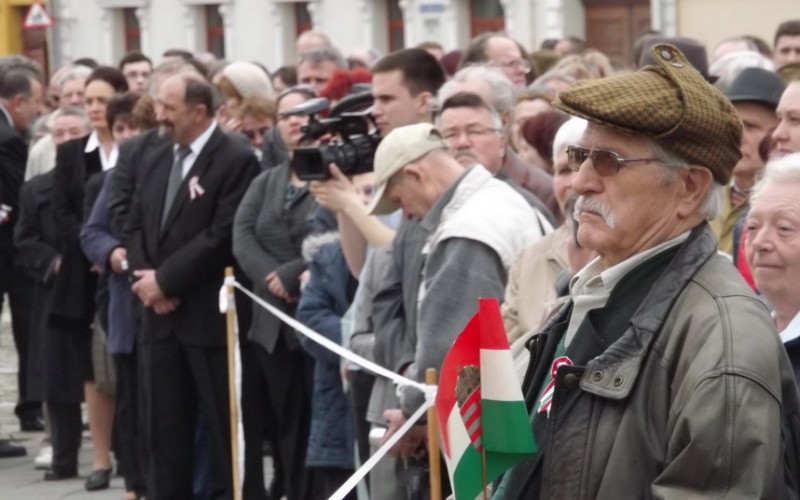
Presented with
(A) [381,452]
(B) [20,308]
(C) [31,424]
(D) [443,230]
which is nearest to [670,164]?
(A) [381,452]

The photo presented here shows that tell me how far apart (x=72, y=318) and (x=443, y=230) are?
4740mm

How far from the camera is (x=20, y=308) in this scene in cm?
1195

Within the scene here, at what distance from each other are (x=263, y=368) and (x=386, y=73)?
168 cm

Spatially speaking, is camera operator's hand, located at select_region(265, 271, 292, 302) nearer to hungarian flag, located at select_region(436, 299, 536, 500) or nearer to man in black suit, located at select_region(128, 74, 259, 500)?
man in black suit, located at select_region(128, 74, 259, 500)

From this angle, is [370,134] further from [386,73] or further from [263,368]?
[263,368]

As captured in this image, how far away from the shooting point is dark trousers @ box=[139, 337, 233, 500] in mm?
8844

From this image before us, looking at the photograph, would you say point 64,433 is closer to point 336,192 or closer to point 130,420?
point 130,420

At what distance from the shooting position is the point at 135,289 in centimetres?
888

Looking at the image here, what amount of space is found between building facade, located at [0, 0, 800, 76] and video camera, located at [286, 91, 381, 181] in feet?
63.9

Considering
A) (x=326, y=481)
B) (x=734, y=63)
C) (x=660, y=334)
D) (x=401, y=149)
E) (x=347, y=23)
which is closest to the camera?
(x=660, y=334)

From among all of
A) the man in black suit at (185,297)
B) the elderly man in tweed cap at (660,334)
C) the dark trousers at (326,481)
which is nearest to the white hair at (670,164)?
the elderly man in tweed cap at (660,334)

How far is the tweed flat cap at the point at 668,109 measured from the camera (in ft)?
10.8

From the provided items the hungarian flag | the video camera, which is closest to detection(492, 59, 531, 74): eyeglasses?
the video camera

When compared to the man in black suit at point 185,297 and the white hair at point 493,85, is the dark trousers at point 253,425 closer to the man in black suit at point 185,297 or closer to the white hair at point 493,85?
the man in black suit at point 185,297
